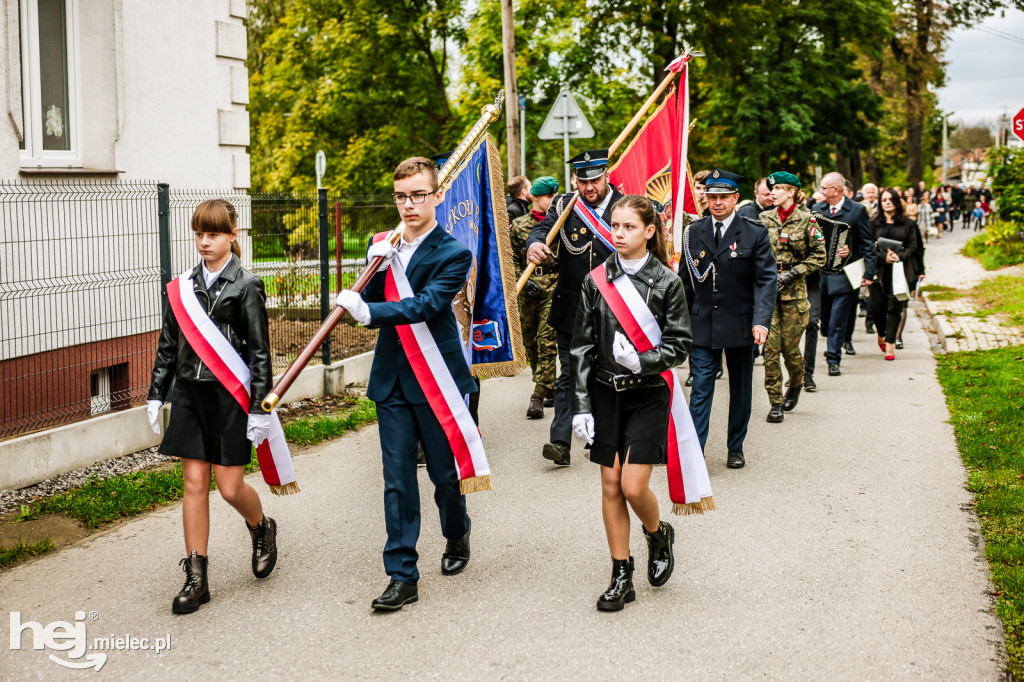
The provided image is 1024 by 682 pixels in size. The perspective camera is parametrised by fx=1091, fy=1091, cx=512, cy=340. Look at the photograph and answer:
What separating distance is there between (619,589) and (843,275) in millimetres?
8022

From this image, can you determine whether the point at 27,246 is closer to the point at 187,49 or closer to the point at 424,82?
the point at 187,49

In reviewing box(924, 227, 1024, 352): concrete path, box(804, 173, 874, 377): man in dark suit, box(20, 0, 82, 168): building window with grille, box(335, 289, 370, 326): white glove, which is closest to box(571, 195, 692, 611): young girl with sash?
box(335, 289, 370, 326): white glove

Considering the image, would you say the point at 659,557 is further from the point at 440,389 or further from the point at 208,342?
the point at 208,342

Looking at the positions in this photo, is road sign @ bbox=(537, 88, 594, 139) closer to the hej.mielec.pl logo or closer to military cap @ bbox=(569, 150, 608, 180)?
military cap @ bbox=(569, 150, 608, 180)

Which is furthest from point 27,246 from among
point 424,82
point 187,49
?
point 424,82

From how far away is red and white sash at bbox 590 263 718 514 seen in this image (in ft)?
15.6

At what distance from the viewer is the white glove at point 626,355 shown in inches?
180

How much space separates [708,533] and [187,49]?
643 cm

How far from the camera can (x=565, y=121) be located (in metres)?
15.4

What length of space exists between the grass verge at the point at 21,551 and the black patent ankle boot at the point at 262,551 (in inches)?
50.2

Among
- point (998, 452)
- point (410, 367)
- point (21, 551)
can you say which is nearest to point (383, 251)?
point (410, 367)

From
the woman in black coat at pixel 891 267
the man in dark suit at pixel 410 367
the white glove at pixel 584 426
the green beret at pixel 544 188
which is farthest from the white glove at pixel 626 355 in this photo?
the woman in black coat at pixel 891 267

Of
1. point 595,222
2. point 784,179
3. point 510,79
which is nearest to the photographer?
point 595,222

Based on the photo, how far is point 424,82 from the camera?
30562 millimetres
